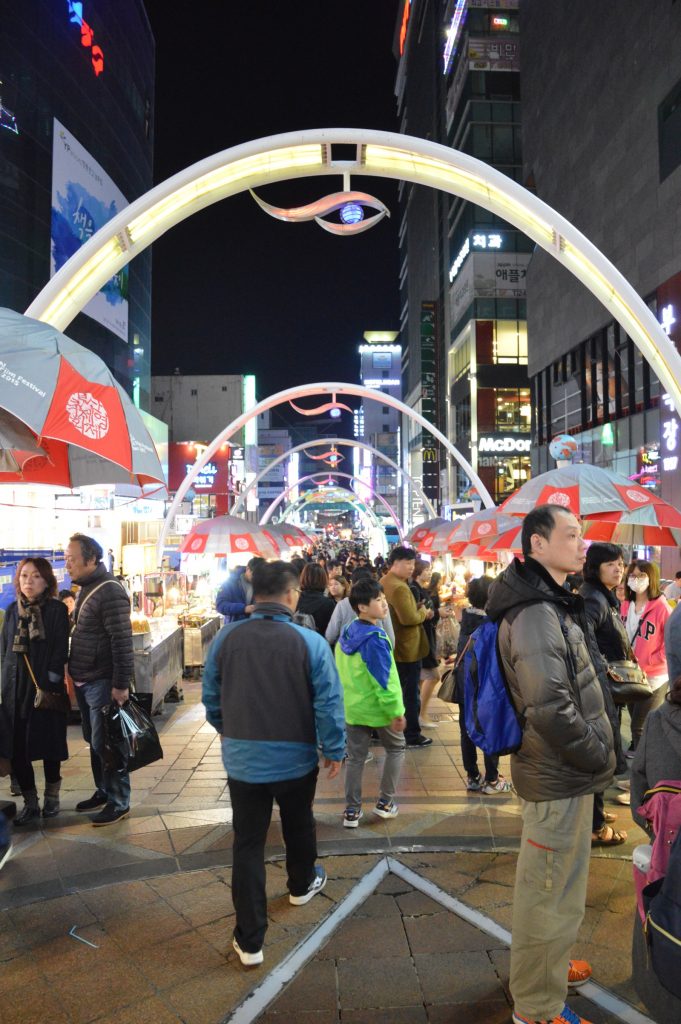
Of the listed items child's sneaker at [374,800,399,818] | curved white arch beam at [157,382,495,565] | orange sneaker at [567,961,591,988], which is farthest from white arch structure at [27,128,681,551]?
curved white arch beam at [157,382,495,565]

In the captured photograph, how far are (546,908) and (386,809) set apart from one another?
2.84 m

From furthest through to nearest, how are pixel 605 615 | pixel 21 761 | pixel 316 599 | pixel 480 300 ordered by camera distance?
pixel 480 300
pixel 316 599
pixel 21 761
pixel 605 615

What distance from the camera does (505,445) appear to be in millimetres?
44688

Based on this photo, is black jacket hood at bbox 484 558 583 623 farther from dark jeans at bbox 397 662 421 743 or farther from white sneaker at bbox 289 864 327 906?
dark jeans at bbox 397 662 421 743

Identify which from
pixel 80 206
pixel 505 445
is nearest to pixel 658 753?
pixel 80 206

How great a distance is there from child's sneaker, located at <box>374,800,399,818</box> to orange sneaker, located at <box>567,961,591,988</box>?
231 cm

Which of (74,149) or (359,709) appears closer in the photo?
(359,709)

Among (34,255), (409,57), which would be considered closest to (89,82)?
(34,255)

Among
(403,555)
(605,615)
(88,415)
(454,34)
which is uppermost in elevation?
(454,34)

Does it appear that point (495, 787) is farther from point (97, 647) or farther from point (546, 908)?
point (97, 647)

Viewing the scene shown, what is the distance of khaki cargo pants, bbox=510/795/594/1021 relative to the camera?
2891 mm

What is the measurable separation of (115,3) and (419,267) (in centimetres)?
4273

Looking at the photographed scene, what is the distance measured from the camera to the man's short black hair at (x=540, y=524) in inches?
124

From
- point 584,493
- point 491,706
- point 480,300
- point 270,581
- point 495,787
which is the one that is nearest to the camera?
point 491,706
